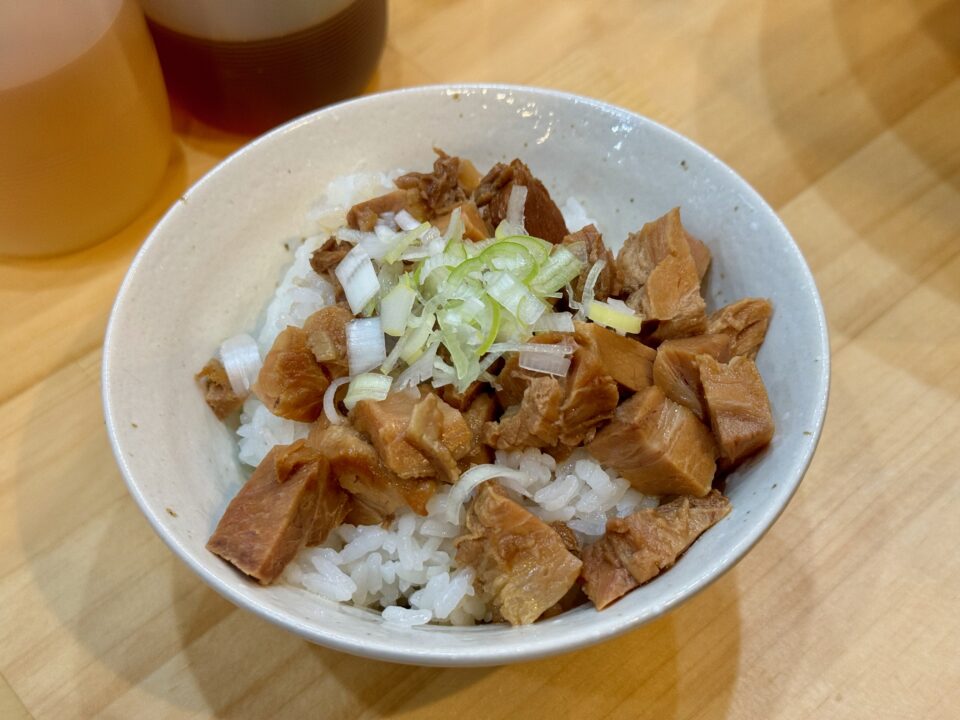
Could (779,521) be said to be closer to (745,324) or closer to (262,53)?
(745,324)

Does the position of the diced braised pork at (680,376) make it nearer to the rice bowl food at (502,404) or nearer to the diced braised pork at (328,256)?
the rice bowl food at (502,404)

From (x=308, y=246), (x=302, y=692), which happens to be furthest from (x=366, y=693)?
(x=308, y=246)

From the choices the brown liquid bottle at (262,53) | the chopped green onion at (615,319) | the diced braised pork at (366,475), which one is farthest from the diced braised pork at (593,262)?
the brown liquid bottle at (262,53)

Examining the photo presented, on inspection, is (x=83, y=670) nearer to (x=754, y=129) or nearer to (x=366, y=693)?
(x=366, y=693)

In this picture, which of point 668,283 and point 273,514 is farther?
point 668,283

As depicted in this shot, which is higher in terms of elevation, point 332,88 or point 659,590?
point 332,88

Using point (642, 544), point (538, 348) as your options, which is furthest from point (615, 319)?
point (642, 544)

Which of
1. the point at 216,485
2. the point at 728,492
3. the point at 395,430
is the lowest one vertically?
the point at 216,485
